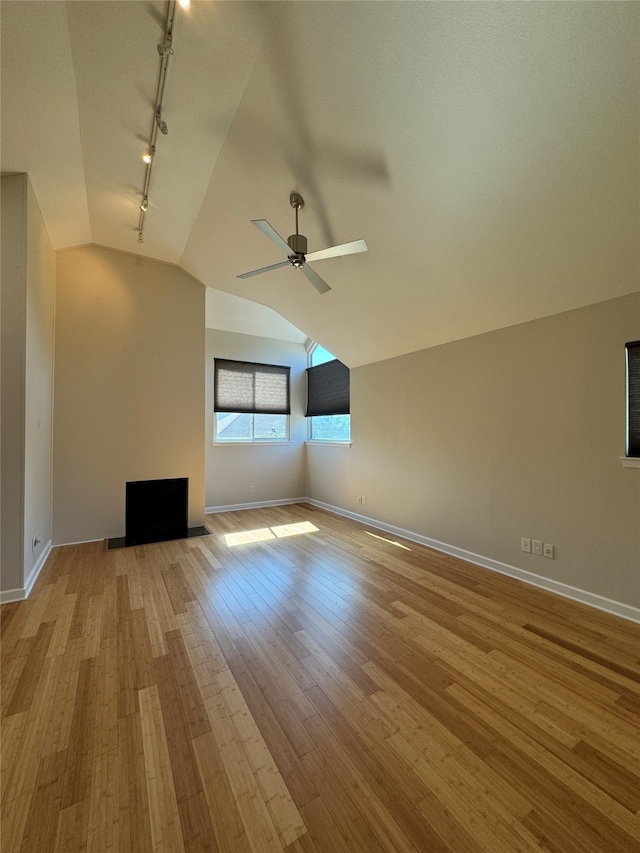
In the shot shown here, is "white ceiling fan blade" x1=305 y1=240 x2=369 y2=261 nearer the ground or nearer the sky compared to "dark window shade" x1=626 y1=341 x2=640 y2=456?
nearer the sky

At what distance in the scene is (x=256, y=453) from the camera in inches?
231

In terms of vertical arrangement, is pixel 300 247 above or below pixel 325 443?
above

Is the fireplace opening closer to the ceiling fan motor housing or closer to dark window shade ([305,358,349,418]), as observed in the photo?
dark window shade ([305,358,349,418])

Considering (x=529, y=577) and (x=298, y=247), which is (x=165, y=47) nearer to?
(x=298, y=247)

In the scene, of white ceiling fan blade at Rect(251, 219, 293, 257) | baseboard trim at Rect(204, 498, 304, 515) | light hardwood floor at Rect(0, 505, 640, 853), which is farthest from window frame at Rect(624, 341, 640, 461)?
baseboard trim at Rect(204, 498, 304, 515)

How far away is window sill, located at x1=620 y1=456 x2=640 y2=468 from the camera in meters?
2.30

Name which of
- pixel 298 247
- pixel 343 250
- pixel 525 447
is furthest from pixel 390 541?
pixel 298 247

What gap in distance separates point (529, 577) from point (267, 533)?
9.69ft

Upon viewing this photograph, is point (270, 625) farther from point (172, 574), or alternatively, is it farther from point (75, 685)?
point (172, 574)

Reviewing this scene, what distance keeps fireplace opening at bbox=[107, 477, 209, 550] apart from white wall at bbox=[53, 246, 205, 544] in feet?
0.29

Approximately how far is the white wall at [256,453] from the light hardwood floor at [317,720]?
9.16 feet

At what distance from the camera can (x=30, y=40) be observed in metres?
1.78

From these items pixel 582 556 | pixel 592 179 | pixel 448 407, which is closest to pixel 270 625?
pixel 582 556

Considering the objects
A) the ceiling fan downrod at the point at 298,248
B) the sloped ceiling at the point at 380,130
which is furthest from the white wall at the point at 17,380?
the ceiling fan downrod at the point at 298,248
